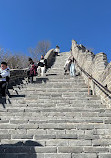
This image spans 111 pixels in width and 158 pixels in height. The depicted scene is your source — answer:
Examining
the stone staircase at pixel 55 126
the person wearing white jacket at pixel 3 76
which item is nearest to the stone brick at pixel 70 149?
the stone staircase at pixel 55 126

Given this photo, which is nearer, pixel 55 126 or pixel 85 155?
pixel 85 155

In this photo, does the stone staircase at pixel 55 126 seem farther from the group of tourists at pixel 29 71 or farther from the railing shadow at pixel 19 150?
the group of tourists at pixel 29 71

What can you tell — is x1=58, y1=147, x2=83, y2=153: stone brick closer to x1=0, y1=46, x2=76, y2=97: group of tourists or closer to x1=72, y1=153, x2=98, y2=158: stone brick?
x1=72, y1=153, x2=98, y2=158: stone brick

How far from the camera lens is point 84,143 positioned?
3.33 metres

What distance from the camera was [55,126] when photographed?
3846 millimetres

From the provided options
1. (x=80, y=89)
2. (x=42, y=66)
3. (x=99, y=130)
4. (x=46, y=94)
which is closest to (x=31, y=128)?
(x=99, y=130)

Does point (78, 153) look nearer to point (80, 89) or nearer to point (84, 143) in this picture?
point (84, 143)

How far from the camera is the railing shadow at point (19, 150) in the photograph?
3047mm

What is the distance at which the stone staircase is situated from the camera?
3143 mm

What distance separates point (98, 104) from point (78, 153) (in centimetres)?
227

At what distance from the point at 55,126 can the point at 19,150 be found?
43.6 inches

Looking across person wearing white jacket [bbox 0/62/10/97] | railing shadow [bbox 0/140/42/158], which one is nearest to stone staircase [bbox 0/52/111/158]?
railing shadow [bbox 0/140/42/158]

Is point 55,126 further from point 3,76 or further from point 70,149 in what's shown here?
point 3,76

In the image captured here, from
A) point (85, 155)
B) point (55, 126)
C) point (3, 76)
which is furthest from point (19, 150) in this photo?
point (3, 76)
